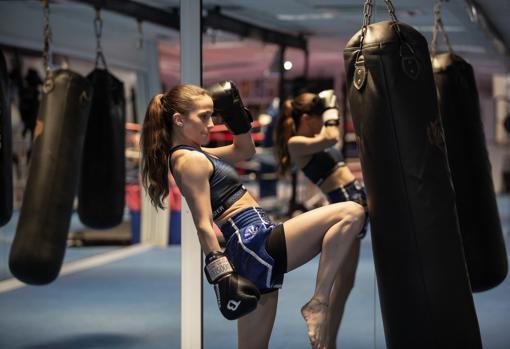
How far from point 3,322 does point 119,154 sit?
50.5 inches

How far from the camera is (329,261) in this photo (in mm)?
2754

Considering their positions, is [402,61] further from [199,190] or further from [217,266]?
[217,266]

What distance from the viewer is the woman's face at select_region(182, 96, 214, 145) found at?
290cm

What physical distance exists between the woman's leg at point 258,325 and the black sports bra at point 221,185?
0.37 metres

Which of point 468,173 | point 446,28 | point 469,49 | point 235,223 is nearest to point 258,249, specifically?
point 235,223

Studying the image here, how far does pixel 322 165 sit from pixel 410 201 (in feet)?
4.88

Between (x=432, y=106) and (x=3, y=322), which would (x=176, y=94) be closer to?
(x=432, y=106)

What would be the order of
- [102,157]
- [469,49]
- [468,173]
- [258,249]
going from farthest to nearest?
1. [102,157]
2. [469,49]
3. [468,173]
4. [258,249]

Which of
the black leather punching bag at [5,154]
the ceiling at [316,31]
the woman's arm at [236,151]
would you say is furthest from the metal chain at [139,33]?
the woman's arm at [236,151]

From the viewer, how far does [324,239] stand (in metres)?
2.77

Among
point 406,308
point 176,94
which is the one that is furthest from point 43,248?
point 406,308

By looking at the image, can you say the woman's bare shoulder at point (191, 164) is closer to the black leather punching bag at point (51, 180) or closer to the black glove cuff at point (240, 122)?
the black glove cuff at point (240, 122)

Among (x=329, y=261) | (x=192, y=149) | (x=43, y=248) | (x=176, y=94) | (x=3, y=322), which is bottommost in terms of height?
(x=3, y=322)

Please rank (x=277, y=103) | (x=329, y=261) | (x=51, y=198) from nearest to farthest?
(x=329, y=261) → (x=51, y=198) → (x=277, y=103)
